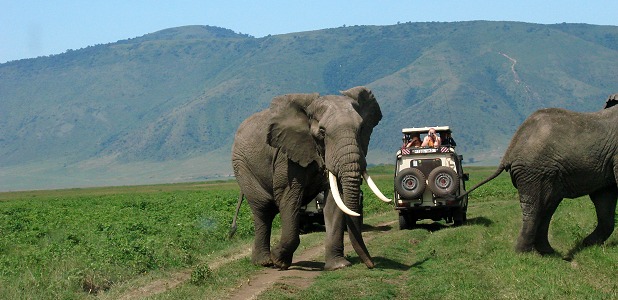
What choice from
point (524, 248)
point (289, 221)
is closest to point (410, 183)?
point (524, 248)

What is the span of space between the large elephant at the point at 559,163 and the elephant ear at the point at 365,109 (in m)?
2.83

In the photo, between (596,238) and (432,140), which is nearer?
(596,238)

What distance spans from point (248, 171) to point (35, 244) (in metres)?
8.78

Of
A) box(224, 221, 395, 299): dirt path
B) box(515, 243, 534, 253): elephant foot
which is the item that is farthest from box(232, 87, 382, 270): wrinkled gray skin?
box(515, 243, 534, 253): elephant foot

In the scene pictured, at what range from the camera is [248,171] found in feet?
62.0

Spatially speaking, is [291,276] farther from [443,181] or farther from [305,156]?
[443,181]

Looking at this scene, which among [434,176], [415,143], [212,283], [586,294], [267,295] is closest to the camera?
[586,294]

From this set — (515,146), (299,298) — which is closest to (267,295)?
(299,298)

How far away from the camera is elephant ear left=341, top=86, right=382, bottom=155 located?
1717cm

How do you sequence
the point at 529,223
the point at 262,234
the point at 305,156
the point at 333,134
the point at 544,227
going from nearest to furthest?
the point at 333,134 < the point at 305,156 < the point at 529,223 < the point at 544,227 < the point at 262,234

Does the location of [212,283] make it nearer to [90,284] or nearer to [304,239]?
[90,284]

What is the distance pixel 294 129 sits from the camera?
17.1 m

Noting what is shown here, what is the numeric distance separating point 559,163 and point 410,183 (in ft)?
31.2

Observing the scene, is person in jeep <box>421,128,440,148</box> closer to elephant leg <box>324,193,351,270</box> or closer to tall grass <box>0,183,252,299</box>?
tall grass <box>0,183,252,299</box>
